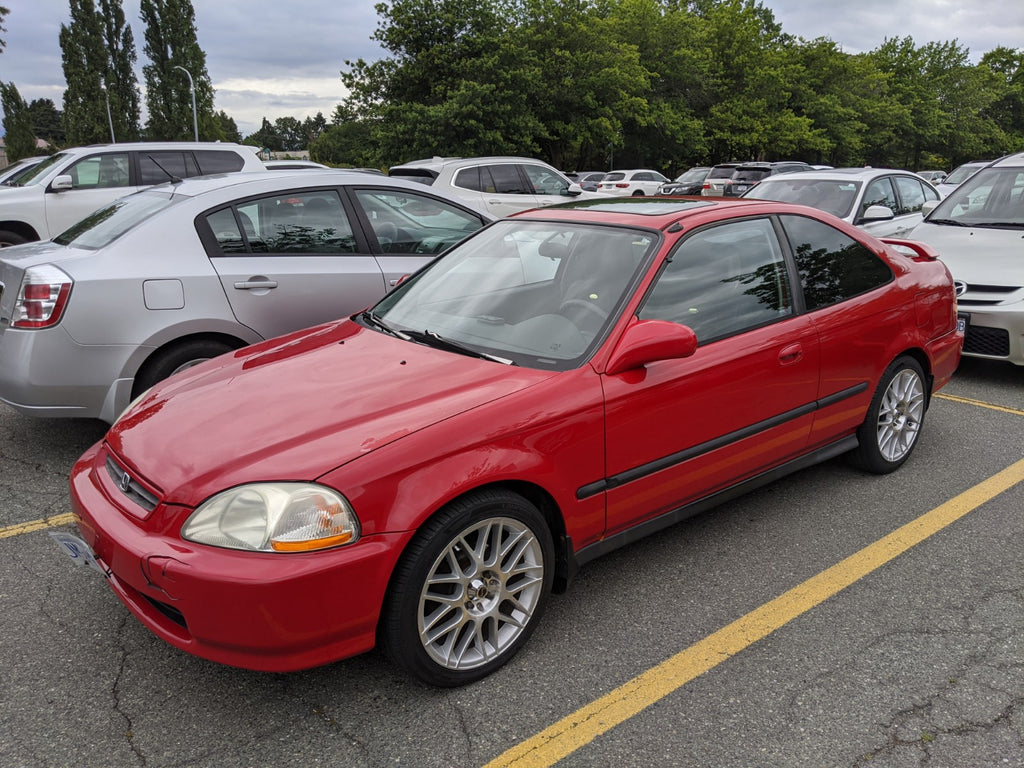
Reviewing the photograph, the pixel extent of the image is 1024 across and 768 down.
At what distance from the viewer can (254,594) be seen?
214 cm

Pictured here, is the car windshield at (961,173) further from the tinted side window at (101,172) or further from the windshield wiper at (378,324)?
the windshield wiper at (378,324)

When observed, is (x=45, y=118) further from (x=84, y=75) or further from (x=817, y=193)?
(x=817, y=193)

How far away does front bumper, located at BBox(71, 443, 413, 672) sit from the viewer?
7.07 feet

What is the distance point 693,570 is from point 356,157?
100ft

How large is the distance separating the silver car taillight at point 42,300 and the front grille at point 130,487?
5.77 feet

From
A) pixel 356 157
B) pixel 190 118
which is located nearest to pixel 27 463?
pixel 356 157

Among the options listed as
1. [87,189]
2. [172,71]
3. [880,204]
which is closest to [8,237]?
[87,189]

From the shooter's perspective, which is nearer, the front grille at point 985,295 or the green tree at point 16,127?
the front grille at point 985,295

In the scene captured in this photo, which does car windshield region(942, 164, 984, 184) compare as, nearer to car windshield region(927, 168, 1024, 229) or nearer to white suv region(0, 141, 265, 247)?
car windshield region(927, 168, 1024, 229)

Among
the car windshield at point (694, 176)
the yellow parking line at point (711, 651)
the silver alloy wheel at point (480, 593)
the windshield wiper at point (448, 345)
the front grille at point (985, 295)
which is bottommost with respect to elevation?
the yellow parking line at point (711, 651)

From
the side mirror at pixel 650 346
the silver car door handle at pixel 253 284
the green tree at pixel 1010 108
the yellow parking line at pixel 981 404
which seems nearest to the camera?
the side mirror at pixel 650 346

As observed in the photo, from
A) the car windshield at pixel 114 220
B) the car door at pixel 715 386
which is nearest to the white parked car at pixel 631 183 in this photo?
the car windshield at pixel 114 220

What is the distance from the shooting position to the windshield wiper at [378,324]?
3.34 metres

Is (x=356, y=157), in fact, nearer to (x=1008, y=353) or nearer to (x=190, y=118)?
(x=1008, y=353)
